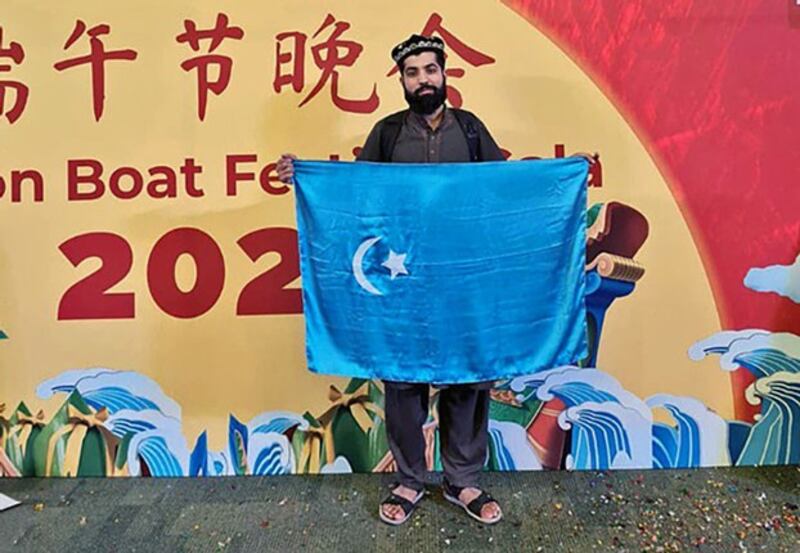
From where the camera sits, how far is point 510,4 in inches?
79.9

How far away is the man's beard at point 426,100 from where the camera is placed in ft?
5.74

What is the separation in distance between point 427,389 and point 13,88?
156cm

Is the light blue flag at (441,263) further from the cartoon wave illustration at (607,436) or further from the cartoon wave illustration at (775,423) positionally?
the cartoon wave illustration at (775,423)

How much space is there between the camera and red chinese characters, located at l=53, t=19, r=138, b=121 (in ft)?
6.74

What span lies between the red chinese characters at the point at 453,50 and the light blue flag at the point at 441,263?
1.43 ft

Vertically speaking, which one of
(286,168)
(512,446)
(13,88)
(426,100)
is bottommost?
(512,446)

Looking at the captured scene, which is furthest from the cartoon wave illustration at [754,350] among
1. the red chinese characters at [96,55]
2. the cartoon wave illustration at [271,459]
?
the red chinese characters at [96,55]

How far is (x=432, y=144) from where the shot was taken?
180 centimetres

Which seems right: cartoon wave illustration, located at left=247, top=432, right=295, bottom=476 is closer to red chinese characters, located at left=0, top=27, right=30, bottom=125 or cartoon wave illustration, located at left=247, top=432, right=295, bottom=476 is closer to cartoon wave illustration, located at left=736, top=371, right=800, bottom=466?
red chinese characters, located at left=0, top=27, right=30, bottom=125

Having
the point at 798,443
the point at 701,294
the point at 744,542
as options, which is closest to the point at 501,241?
the point at 701,294

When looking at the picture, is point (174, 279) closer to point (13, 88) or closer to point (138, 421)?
point (138, 421)

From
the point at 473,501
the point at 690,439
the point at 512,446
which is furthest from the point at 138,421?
the point at 690,439

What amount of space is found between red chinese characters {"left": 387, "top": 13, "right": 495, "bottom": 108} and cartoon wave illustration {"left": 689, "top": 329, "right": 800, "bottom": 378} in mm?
1097

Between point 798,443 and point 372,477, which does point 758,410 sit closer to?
point 798,443
